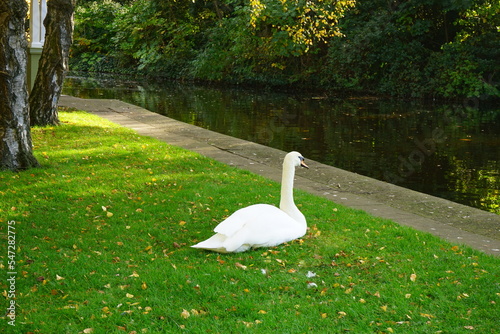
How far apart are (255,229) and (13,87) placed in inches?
191

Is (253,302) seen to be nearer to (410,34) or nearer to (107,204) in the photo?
(107,204)

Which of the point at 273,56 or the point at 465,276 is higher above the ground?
the point at 273,56

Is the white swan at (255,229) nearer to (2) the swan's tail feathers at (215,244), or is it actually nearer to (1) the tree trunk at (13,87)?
(2) the swan's tail feathers at (215,244)

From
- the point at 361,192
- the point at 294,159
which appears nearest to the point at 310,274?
the point at 294,159

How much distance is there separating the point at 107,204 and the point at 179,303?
3.15 meters

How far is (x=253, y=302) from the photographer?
195 inches

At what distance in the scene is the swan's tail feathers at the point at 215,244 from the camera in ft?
19.5

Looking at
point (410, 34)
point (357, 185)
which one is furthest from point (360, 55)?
point (357, 185)

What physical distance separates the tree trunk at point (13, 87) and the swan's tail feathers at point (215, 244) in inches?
171

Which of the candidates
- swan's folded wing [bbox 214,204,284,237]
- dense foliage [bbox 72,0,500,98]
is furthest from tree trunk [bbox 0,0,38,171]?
dense foliage [bbox 72,0,500,98]

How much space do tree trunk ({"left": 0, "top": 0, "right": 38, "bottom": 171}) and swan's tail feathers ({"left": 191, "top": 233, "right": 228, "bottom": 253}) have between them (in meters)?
4.35

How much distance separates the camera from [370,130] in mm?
18078

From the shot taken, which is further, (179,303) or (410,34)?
(410,34)

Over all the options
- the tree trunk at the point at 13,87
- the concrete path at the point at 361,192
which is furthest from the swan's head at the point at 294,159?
the tree trunk at the point at 13,87
